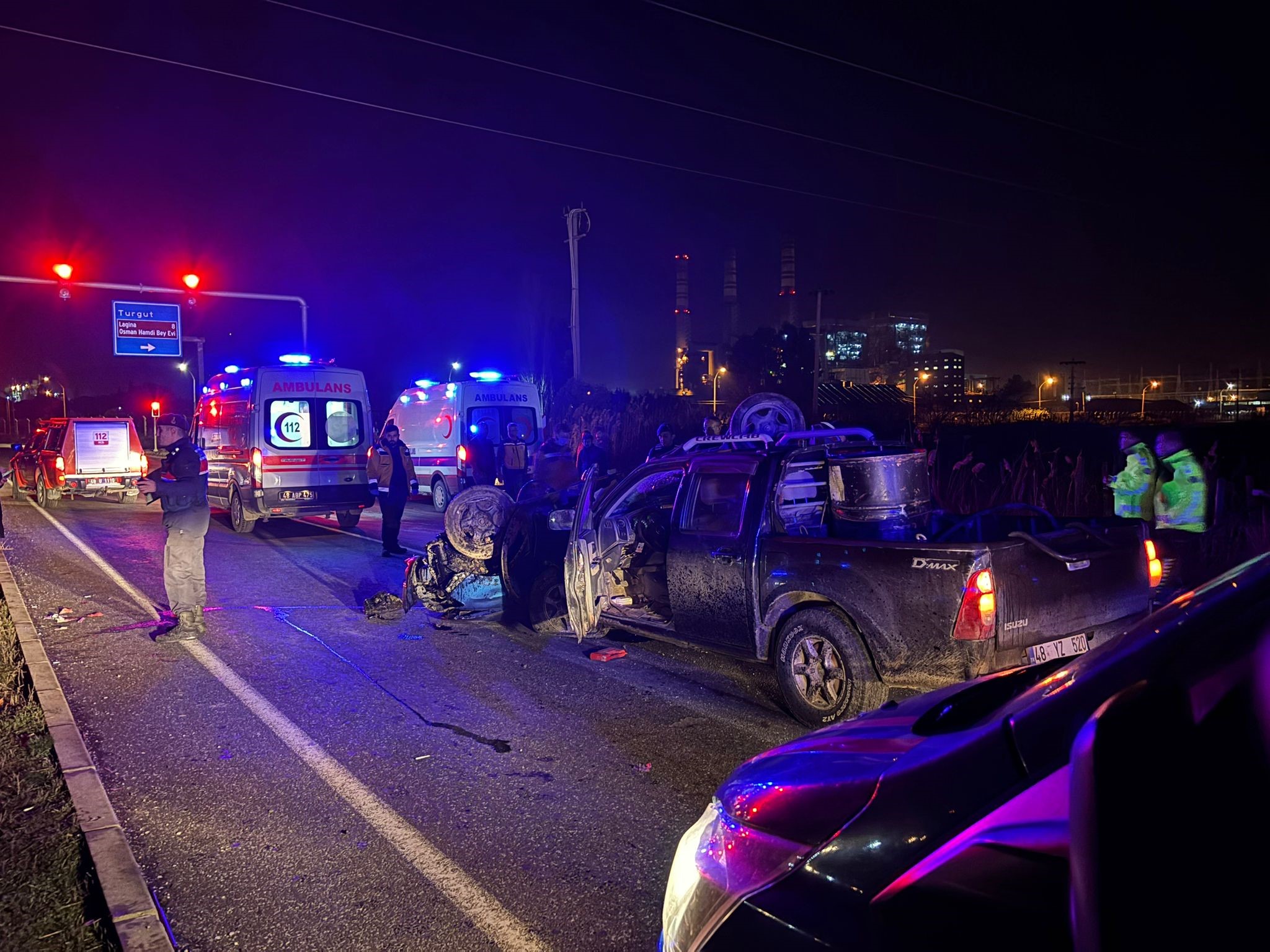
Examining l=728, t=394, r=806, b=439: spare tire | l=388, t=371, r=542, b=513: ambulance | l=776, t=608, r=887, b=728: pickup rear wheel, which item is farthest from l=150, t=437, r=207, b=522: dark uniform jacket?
l=388, t=371, r=542, b=513: ambulance

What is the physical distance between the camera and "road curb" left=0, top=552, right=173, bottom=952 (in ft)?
9.93

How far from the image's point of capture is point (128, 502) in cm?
1992

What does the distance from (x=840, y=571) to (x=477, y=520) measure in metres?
4.22

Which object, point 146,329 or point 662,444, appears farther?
point 146,329

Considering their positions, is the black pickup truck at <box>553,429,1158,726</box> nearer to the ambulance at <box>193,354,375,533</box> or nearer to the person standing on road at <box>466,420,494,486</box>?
the ambulance at <box>193,354,375,533</box>

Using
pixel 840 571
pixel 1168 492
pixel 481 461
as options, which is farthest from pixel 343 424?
pixel 1168 492

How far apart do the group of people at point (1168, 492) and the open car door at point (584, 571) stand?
4300 millimetres

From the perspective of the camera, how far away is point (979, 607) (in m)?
4.46

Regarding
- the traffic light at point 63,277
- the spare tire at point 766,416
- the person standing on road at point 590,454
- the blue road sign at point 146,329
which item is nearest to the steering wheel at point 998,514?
the spare tire at point 766,416

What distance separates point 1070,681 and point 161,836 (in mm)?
3927

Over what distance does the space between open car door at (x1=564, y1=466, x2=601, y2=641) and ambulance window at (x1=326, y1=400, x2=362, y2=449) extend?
346 inches

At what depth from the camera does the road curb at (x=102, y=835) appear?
3.03 meters

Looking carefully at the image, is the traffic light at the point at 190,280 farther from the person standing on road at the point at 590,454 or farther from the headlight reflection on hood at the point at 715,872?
the headlight reflection on hood at the point at 715,872

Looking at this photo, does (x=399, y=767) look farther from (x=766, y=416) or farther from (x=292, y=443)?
(x=292, y=443)
